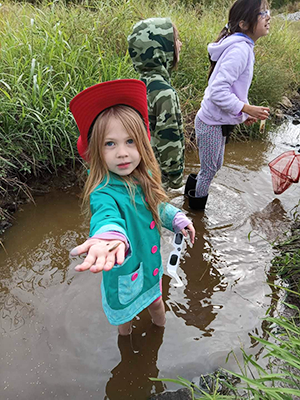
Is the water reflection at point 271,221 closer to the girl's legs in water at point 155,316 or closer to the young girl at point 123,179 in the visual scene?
the girl's legs in water at point 155,316

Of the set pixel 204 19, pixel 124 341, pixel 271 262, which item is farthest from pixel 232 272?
pixel 204 19

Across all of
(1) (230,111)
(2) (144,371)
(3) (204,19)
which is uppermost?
(3) (204,19)

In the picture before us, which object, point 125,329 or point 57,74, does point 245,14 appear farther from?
point 125,329

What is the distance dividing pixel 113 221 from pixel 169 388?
118cm

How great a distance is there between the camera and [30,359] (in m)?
1.79

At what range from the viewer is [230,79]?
2.29m

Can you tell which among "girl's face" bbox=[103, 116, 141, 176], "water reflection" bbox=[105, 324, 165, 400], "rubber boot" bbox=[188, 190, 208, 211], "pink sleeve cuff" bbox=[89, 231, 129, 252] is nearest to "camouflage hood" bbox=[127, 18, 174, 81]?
"girl's face" bbox=[103, 116, 141, 176]

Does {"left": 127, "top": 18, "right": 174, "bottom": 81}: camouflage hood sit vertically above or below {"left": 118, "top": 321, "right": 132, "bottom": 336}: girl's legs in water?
above

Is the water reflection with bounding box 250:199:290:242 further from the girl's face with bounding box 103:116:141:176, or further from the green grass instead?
the girl's face with bounding box 103:116:141:176

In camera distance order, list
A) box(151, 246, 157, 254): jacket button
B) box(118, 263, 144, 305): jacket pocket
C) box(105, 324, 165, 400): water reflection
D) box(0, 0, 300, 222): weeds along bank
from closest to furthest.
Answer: box(118, 263, 144, 305): jacket pocket, box(151, 246, 157, 254): jacket button, box(105, 324, 165, 400): water reflection, box(0, 0, 300, 222): weeds along bank

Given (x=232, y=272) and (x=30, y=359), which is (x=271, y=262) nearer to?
(x=232, y=272)

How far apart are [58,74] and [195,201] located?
81.2 inches

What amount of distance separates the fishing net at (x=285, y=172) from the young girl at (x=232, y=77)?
85 cm

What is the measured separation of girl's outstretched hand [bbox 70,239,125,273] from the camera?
2.68 feet
